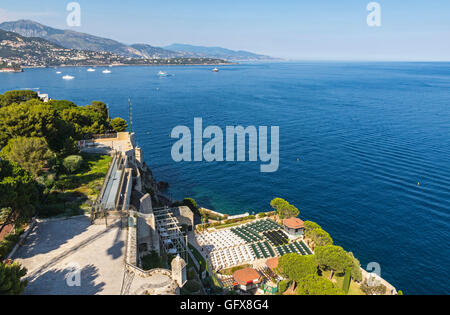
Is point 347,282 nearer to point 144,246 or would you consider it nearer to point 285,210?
point 285,210

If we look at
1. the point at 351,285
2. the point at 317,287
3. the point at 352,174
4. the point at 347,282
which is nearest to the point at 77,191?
the point at 317,287

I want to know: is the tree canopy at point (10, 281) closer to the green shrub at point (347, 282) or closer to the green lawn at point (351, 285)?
the green shrub at point (347, 282)

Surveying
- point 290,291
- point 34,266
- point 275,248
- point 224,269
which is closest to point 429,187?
point 275,248

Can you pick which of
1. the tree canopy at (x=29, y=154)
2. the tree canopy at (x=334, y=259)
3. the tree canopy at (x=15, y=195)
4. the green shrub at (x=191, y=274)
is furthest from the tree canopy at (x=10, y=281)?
the tree canopy at (x=334, y=259)

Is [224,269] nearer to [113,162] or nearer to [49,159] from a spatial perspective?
[113,162]

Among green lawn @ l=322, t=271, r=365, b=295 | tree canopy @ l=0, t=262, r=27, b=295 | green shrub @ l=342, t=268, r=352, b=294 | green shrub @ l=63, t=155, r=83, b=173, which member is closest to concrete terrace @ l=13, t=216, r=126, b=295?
tree canopy @ l=0, t=262, r=27, b=295
